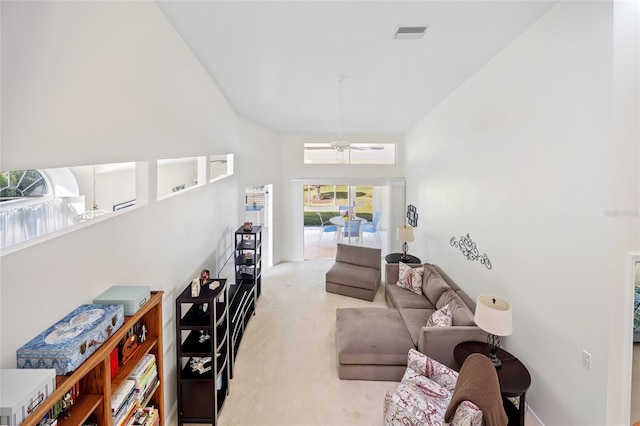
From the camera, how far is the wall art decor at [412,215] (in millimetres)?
7839

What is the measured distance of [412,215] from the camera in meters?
8.10

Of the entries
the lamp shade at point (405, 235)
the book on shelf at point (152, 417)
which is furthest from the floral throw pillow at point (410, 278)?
the book on shelf at point (152, 417)

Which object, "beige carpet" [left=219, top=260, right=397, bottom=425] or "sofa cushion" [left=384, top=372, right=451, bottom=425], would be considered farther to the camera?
"beige carpet" [left=219, top=260, right=397, bottom=425]

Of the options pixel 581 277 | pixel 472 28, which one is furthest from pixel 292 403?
pixel 472 28

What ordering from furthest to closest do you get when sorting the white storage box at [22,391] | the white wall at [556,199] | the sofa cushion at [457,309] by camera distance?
the sofa cushion at [457,309]
the white wall at [556,199]
the white storage box at [22,391]

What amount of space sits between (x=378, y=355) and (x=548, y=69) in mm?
3327

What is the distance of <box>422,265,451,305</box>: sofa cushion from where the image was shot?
5.08 m

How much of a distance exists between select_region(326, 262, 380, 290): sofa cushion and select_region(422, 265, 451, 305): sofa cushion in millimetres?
1098

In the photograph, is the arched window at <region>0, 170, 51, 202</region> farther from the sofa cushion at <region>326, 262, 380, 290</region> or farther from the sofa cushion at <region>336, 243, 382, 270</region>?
the sofa cushion at <region>336, 243, 382, 270</region>

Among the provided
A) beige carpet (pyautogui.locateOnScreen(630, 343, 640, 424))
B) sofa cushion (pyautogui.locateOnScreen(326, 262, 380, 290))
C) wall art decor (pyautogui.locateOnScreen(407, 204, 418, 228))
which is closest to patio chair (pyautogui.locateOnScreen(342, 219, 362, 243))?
wall art decor (pyautogui.locateOnScreen(407, 204, 418, 228))

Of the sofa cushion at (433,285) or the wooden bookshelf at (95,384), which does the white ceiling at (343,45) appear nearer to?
the wooden bookshelf at (95,384)

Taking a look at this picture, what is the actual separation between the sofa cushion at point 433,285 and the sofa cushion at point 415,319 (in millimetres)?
242

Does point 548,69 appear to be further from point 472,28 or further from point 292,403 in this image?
point 292,403

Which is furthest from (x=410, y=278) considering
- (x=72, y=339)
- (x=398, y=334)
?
(x=72, y=339)
